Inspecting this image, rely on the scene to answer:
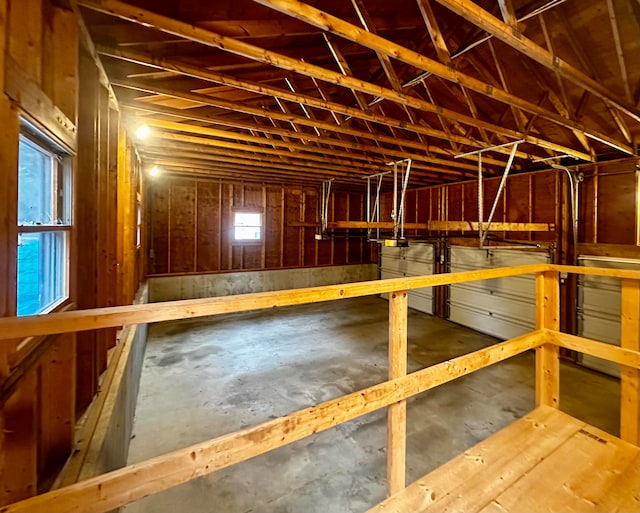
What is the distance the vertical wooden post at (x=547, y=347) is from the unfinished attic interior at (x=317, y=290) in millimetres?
18

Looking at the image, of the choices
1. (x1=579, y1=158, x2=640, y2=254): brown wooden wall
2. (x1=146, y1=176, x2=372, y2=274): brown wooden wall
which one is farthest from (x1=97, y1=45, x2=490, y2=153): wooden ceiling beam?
(x1=146, y1=176, x2=372, y2=274): brown wooden wall

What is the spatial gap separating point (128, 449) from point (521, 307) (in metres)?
5.62

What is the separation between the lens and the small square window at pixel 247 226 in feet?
25.1

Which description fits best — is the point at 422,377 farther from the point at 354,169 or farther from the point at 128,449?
the point at 354,169

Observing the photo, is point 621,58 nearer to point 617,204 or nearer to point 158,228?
point 617,204

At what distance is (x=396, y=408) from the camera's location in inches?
52.0

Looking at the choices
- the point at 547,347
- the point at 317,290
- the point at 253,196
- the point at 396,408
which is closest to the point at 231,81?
the point at 317,290

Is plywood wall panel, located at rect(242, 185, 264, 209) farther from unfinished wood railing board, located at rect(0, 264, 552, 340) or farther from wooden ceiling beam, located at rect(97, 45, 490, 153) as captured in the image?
unfinished wood railing board, located at rect(0, 264, 552, 340)

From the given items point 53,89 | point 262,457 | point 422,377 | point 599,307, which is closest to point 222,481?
point 262,457

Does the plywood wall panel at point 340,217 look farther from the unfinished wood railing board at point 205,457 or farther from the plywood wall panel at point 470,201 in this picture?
the unfinished wood railing board at point 205,457

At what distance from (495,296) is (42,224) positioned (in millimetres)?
6113

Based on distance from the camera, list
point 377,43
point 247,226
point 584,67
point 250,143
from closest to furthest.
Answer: point 377,43, point 584,67, point 250,143, point 247,226

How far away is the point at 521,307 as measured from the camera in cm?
512

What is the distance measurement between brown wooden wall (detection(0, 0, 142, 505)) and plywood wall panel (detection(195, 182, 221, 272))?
4.85 m
